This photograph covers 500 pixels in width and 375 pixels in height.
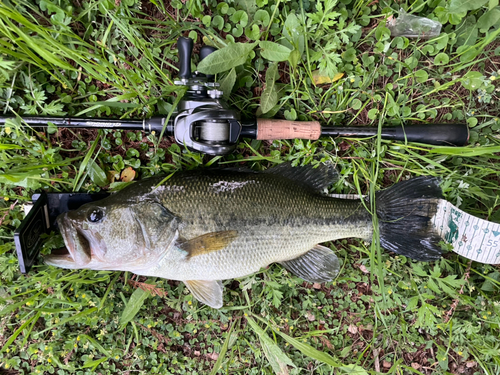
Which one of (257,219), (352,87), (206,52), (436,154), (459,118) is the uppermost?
(206,52)

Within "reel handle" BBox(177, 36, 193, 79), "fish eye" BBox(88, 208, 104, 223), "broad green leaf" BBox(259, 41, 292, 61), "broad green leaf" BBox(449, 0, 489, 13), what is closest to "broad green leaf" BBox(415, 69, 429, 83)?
"broad green leaf" BBox(449, 0, 489, 13)

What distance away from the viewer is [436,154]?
7.24 ft

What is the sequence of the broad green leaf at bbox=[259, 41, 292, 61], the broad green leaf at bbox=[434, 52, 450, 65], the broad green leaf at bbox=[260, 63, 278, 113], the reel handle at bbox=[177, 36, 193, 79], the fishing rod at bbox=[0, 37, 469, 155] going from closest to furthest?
the reel handle at bbox=[177, 36, 193, 79] < the fishing rod at bbox=[0, 37, 469, 155] < the broad green leaf at bbox=[259, 41, 292, 61] < the broad green leaf at bbox=[260, 63, 278, 113] < the broad green leaf at bbox=[434, 52, 450, 65]

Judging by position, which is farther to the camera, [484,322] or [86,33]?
[484,322]

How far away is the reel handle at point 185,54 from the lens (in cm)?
167

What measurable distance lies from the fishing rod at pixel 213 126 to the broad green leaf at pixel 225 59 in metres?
0.05

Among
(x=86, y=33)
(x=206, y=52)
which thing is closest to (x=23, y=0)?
(x=86, y=33)

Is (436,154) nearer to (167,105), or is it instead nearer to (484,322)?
(484,322)

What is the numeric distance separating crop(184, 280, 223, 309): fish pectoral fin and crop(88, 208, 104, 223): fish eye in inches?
28.0

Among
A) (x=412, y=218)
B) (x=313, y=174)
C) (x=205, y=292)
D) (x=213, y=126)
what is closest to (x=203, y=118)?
(x=213, y=126)

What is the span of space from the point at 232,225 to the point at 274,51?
3.72 ft

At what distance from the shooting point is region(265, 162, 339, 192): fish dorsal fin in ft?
6.95

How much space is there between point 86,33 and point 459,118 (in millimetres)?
2693

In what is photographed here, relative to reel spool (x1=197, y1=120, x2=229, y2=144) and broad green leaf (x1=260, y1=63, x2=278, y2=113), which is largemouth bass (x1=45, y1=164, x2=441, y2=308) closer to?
reel spool (x1=197, y1=120, x2=229, y2=144)
